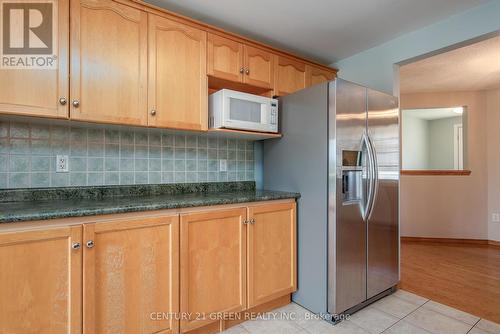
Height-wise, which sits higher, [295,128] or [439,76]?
[439,76]

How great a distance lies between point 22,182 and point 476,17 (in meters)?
3.23

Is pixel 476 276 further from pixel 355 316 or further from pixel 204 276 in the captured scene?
pixel 204 276

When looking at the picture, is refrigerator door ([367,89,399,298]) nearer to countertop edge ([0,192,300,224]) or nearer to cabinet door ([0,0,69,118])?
countertop edge ([0,192,300,224])

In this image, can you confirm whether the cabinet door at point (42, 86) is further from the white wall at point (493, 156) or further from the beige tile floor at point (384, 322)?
the white wall at point (493, 156)

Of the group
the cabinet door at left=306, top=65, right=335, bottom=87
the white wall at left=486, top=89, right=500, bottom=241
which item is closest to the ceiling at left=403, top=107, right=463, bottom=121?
the white wall at left=486, top=89, right=500, bottom=241

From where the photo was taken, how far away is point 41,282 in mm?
1210

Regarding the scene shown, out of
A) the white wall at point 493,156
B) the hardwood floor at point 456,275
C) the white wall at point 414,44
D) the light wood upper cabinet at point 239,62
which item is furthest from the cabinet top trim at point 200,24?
the white wall at point 493,156

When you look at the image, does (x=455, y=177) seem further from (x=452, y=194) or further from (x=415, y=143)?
(x=415, y=143)

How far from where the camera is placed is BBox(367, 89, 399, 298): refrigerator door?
2.07 m

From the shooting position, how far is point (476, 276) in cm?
264

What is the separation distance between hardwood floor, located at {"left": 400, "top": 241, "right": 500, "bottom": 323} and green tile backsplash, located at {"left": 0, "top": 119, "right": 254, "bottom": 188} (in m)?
2.00

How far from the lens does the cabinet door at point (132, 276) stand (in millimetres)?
1322

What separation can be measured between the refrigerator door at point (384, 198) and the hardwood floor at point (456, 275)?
43 cm

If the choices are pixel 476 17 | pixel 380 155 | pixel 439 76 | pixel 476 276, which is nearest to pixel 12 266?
pixel 380 155
